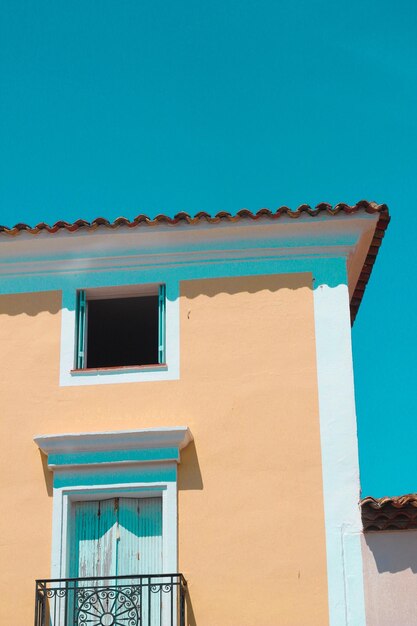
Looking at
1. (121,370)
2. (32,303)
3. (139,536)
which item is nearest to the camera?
(139,536)

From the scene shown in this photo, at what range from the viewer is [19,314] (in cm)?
1692

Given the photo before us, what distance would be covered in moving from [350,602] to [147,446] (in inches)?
114

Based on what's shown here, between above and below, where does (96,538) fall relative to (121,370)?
below

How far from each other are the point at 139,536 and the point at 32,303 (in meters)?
3.33

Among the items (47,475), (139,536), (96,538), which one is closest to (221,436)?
(139,536)

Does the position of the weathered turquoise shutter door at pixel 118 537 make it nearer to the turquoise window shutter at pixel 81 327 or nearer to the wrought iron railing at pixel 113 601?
the wrought iron railing at pixel 113 601

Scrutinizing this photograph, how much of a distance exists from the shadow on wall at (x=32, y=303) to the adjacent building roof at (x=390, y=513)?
4.64 m

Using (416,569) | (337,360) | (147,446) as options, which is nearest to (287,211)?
(337,360)

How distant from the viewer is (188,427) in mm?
15828

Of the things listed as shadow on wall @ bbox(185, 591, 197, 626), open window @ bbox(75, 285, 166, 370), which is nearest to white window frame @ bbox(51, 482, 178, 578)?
shadow on wall @ bbox(185, 591, 197, 626)

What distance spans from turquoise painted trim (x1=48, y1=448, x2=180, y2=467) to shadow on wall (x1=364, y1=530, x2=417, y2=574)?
244cm

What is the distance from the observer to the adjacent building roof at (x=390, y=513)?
1490 centimetres

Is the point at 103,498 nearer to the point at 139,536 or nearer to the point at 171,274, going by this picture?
the point at 139,536

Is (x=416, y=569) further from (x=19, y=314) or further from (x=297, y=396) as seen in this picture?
(x=19, y=314)
